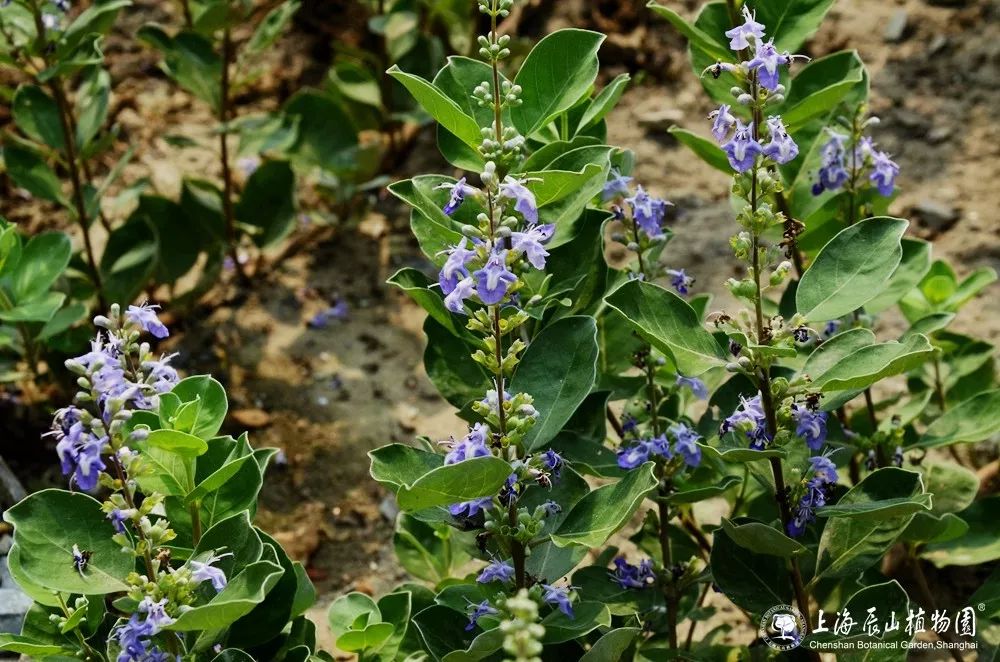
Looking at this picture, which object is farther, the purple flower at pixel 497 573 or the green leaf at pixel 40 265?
the green leaf at pixel 40 265

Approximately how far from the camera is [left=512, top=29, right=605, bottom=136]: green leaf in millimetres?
2500

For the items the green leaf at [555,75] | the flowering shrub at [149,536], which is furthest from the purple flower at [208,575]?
the green leaf at [555,75]

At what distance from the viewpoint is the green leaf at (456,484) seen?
206 centimetres

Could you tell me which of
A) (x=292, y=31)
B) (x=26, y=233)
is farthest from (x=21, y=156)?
(x=292, y=31)

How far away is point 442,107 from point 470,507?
81 centimetres

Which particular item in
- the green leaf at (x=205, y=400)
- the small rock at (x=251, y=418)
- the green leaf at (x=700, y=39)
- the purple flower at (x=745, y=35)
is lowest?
the small rock at (x=251, y=418)

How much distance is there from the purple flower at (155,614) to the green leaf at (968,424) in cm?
193

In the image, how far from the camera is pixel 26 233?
478cm

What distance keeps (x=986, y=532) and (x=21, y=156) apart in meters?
3.34

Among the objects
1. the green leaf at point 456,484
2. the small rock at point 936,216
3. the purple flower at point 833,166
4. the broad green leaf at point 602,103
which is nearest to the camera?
the green leaf at point 456,484

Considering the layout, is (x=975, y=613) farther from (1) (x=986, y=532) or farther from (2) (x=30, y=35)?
(2) (x=30, y=35)

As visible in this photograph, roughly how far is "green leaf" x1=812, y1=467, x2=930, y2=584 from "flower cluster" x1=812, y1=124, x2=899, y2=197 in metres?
0.80

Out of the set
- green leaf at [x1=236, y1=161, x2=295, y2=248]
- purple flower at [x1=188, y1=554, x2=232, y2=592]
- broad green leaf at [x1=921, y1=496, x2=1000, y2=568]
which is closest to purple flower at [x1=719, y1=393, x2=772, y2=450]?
broad green leaf at [x1=921, y1=496, x2=1000, y2=568]

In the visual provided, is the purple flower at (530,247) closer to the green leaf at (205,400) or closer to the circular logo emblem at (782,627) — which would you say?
the green leaf at (205,400)
